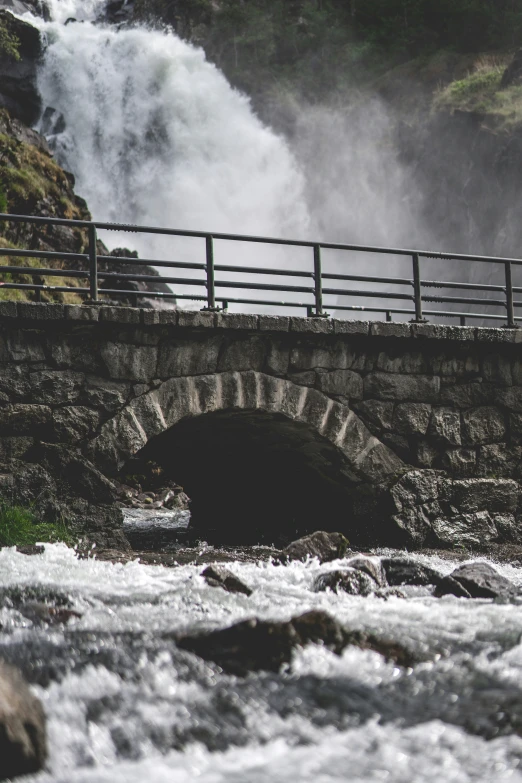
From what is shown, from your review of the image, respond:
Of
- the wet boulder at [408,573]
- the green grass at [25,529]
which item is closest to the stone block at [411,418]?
the wet boulder at [408,573]

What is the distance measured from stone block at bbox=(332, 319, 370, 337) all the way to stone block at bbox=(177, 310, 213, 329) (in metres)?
1.41

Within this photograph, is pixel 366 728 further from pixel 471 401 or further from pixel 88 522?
pixel 471 401

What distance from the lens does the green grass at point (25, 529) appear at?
8141mm

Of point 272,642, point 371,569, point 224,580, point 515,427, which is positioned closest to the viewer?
point 272,642

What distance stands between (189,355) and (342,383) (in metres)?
1.84

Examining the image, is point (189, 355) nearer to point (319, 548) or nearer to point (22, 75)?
point (319, 548)

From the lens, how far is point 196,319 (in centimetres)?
902

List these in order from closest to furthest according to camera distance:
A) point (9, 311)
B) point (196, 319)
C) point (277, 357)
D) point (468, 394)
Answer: point (9, 311)
point (196, 319)
point (277, 357)
point (468, 394)

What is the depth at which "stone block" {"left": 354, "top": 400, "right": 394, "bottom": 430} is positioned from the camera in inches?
397

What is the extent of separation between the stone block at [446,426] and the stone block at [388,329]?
105 cm

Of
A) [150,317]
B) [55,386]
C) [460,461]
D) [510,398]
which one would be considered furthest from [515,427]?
[55,386]

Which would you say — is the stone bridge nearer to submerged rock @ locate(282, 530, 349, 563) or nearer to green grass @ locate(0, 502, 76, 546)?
green grass @ locate(0, 502, 76, 546)

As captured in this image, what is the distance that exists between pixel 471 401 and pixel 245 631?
6.40 metres

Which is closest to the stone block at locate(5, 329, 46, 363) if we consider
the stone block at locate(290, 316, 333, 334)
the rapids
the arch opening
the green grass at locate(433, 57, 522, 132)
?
the arch opening
